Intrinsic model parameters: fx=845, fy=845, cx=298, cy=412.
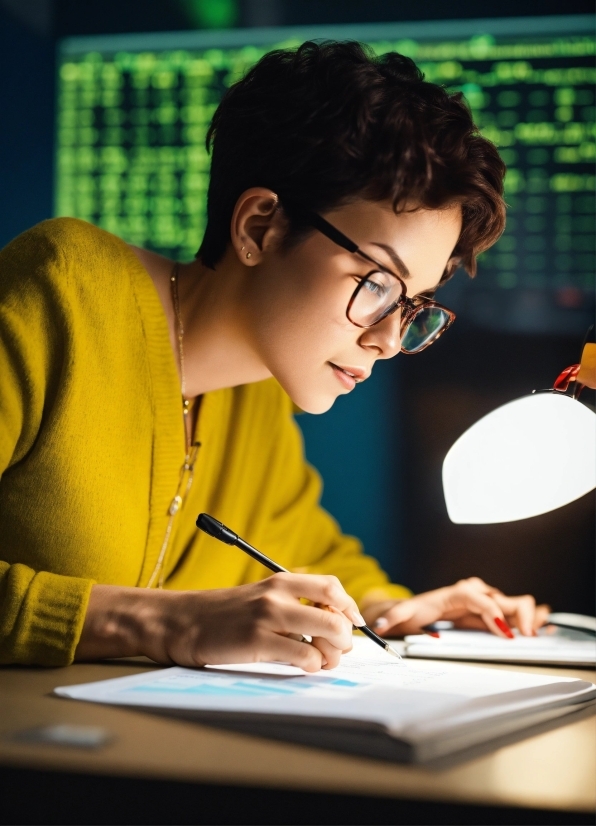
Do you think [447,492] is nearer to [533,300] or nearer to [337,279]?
[337,279]

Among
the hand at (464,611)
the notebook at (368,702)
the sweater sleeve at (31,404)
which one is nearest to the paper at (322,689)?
→ the notebook at (368,702)

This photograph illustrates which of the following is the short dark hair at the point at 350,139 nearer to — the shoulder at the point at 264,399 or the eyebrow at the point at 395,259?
the eyebrow at the point at 395,259

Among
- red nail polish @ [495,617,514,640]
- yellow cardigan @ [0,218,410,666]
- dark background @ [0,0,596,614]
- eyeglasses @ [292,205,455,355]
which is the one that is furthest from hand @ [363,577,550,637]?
dark background @ [0,0,596,614]

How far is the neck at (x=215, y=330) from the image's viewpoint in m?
1.12

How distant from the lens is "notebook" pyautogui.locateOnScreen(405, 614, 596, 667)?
2.96 feet

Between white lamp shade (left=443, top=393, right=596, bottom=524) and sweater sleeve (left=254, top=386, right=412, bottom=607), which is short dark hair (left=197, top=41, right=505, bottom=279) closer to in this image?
white lamp shade (left=443, top=393, right=596, bottom=524)

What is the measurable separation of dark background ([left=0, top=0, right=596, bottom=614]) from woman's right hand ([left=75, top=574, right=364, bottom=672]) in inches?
45.2

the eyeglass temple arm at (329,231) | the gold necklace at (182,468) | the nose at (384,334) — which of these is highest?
the eyeglass temple arm at (329,231)

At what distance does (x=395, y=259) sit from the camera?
955 mm

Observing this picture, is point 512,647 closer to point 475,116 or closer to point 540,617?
point 540,617

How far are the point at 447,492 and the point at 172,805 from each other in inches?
18.7


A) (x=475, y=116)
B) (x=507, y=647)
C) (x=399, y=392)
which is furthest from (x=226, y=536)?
(x=475, y=116)

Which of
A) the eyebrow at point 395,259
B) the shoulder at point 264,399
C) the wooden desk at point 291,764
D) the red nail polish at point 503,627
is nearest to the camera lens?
the wooden desk at point 291,764

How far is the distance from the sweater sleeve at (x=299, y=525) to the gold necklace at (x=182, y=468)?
0.21 meters
